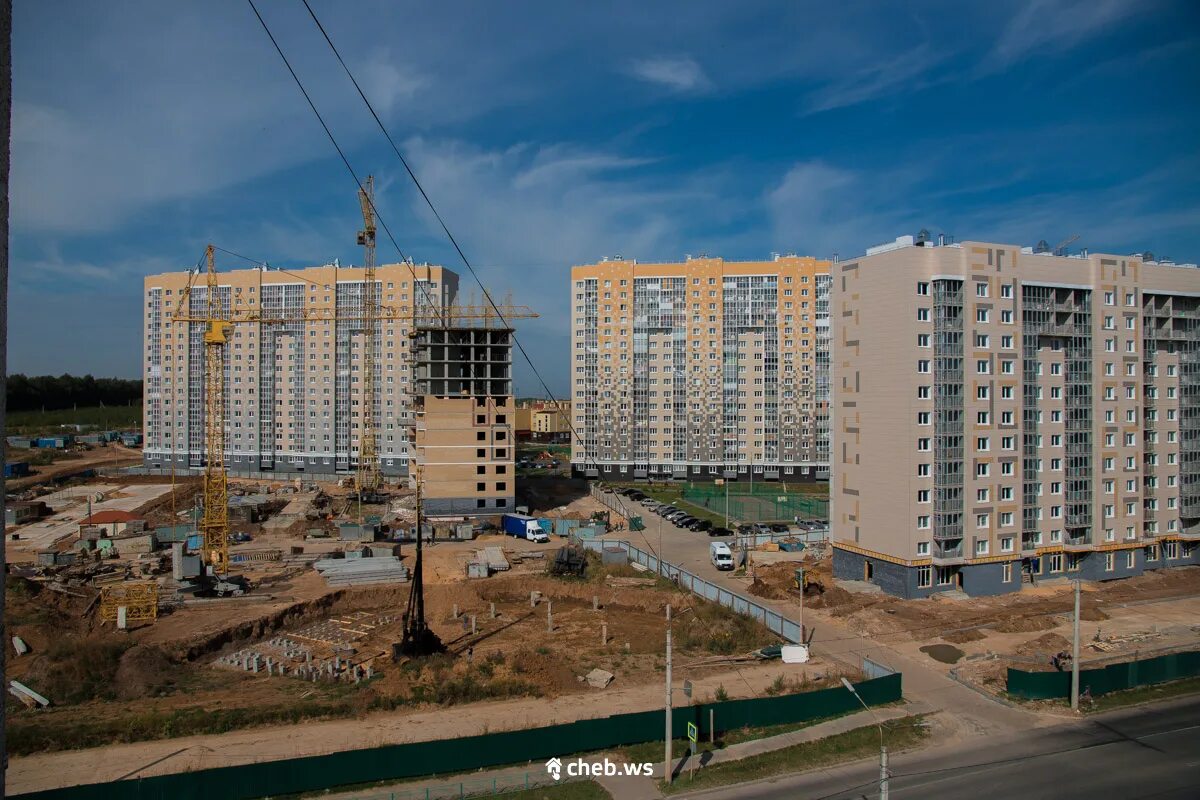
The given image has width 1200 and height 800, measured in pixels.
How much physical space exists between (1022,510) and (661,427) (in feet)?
141

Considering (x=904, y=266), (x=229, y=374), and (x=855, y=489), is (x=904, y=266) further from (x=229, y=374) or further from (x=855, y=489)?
(x=229, y=374)

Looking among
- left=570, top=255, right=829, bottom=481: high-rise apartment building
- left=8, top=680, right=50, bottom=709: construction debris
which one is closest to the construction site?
left=8, top=680, right=50, bottom=709: construction debris

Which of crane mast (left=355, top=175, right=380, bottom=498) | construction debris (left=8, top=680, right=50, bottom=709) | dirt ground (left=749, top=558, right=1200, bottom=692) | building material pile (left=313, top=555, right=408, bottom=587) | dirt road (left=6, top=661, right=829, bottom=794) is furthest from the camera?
crane mast (left=355, top=175, right=380, bottom=498)

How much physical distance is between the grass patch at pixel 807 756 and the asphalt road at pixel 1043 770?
13.0 inches

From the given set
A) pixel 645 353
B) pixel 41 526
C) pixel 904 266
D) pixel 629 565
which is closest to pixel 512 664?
pixel 629 565

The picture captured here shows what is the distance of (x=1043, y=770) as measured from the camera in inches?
645

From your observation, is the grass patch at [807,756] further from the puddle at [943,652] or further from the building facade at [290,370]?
the building facade at [290,370]

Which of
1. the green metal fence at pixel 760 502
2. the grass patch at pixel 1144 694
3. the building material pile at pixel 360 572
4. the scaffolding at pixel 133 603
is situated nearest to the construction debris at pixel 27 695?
the scaffolding at pixel 133 603

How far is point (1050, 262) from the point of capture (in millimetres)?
32438

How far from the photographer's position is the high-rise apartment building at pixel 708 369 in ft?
234

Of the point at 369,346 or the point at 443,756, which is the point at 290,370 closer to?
the point at 369,346

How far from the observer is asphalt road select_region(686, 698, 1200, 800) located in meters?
15.3

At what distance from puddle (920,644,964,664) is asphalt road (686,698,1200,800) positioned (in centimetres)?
504

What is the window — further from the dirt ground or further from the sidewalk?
the sidewalk
